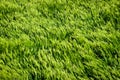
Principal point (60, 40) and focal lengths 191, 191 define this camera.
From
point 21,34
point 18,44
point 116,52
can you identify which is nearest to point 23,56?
point 18,44

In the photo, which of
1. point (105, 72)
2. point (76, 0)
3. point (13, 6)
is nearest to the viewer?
point (105, 72)

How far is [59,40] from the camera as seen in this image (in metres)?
1.94

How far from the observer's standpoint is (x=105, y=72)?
155 centimetres

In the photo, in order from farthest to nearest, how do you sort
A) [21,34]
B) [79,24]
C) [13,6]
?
[13,6], [79,24], [21,34]

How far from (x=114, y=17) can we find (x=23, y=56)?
1195 mm

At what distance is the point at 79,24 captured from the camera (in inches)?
85.4

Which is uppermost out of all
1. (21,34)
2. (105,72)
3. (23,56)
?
(21,34)

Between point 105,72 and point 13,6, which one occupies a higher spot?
point 13,6

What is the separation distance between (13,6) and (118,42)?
1.42m

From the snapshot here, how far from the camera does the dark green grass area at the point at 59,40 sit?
157 cm

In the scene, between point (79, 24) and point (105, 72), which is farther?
point (79, 24)

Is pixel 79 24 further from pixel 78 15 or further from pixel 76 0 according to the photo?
pixel 76 0

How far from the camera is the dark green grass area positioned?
1.57 metres

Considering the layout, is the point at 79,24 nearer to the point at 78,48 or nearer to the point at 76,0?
the point at 78,48
